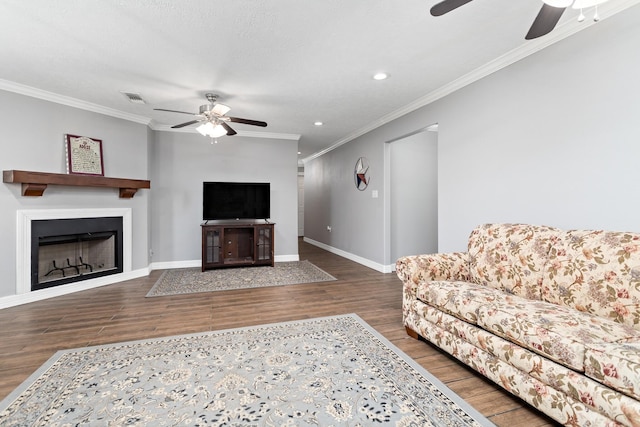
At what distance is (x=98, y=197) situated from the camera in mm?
4203

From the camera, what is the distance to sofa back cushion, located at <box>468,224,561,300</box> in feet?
7.12

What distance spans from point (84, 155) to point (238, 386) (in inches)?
149

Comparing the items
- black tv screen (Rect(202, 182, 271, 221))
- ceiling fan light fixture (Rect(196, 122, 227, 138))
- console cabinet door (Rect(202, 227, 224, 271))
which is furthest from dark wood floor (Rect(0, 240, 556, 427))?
ceiling fan light fixture (Rect(196, 122, 227, 138))

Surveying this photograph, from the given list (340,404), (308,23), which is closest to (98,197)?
(308,23)

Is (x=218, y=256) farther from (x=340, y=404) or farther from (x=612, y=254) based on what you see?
(x=612, y=254)

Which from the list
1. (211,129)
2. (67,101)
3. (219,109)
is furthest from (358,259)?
(67,101)

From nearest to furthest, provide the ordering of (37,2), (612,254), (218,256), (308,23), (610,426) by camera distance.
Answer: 1. (610,426)
2. (612,254)
3. (37,2)
4. (308,23)
5. (218,256)

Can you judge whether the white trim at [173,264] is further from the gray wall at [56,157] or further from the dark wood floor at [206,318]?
the dark wood floor at [206,318]

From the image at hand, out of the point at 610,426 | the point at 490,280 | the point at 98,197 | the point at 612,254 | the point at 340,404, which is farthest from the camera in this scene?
the point at 98,197

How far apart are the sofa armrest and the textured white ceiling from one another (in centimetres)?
181

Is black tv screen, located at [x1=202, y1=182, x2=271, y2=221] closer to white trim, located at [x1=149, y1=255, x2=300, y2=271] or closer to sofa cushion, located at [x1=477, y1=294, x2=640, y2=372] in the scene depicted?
white trim, located at [x1=149, y1=255, x2=300, y2=271]

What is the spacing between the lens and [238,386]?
1858 mm

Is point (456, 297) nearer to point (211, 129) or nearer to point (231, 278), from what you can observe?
point (211, 129)

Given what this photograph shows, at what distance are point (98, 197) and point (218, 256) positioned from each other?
6.10 ft
